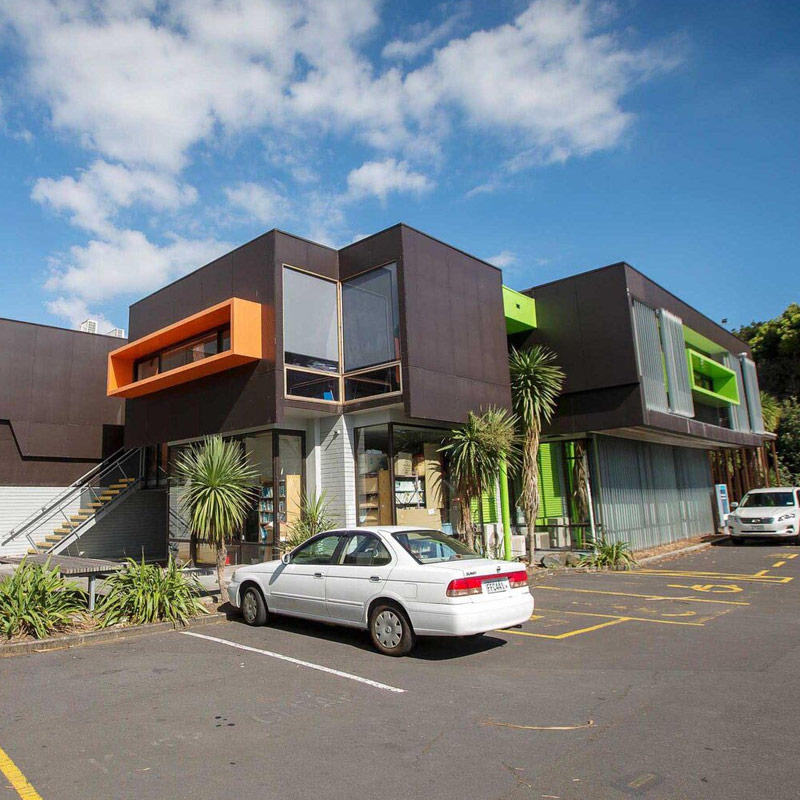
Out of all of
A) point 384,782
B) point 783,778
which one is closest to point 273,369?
point 384,782

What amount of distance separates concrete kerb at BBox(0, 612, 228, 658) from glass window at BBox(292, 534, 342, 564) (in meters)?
2.00

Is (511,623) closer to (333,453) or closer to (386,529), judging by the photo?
(386,529)

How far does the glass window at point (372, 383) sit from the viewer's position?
13954 mm

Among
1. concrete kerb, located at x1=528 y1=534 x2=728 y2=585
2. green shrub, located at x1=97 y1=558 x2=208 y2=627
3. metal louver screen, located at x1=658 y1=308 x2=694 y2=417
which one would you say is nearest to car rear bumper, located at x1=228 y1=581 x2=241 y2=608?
green shrub, located at x1=97 y1=558 x2=208 y2=627

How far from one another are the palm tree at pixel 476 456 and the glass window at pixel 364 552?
573cm

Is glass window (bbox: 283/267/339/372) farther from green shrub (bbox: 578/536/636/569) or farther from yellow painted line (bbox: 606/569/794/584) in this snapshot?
yellow painted line (bbox: 606/569/794/584)

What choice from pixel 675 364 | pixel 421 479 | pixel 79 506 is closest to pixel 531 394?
pixel 421 479

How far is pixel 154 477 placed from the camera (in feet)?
65.8

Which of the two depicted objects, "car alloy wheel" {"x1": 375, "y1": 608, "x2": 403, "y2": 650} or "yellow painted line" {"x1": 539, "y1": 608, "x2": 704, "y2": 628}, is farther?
"yellow painted line" {"x1": 539, "y1": 608, "x2": 704, "y2": 628}

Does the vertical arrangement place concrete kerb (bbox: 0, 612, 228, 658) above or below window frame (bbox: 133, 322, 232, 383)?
below

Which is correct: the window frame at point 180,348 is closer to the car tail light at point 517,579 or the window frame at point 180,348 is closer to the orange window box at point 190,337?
the orange window box at point 190,337

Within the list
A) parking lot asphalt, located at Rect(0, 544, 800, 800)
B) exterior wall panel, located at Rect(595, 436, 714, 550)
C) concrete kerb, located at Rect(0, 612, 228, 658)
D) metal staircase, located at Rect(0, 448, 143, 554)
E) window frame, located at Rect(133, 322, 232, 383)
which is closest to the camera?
parking lot asphalt, located at Rect(0, 544, 800, 800)

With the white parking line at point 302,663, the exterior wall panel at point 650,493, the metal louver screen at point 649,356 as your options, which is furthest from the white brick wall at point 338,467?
the metal louver screen at point 649,356

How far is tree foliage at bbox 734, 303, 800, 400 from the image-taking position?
130 ft
